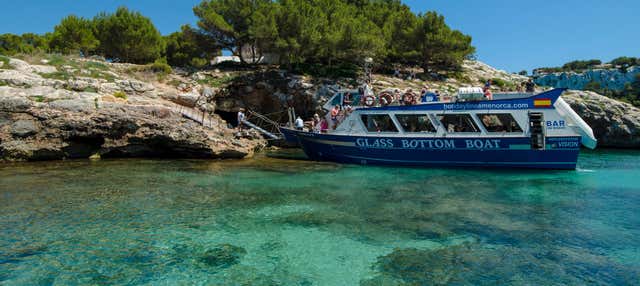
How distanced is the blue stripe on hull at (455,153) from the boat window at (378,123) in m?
0.62

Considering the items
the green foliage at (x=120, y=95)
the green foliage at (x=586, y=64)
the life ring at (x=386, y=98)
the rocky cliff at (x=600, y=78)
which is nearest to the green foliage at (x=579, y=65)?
the green foliage at (x=586, y=64)

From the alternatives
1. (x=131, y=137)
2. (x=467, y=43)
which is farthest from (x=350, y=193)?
(x=467, y=43)

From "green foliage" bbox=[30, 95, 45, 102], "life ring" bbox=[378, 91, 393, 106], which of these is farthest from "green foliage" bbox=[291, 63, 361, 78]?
"green foliage" bbox=[30, 95, 45, 102]

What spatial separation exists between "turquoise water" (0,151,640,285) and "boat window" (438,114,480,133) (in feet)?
10.4

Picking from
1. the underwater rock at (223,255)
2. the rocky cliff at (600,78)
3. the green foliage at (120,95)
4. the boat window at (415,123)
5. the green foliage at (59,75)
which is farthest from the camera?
the rocky cliff at (600,78)

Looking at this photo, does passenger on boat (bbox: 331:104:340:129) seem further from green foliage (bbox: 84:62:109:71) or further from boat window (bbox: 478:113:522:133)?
green foliage (bbox: 84:62:109:71)

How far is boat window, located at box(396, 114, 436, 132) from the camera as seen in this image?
51.5 ft

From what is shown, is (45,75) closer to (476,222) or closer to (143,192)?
(143,192)

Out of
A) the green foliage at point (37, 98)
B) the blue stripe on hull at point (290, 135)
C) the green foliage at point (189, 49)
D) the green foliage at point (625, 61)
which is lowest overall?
the blue stripe on hull at point (290, 135)

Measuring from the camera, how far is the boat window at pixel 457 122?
1531 cm

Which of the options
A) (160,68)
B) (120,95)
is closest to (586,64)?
(160,68)

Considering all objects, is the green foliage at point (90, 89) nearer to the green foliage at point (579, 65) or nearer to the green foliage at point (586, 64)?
the green foliage at point (586, 64)

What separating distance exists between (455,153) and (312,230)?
390 inches

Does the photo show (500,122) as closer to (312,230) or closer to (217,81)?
(312,230)
